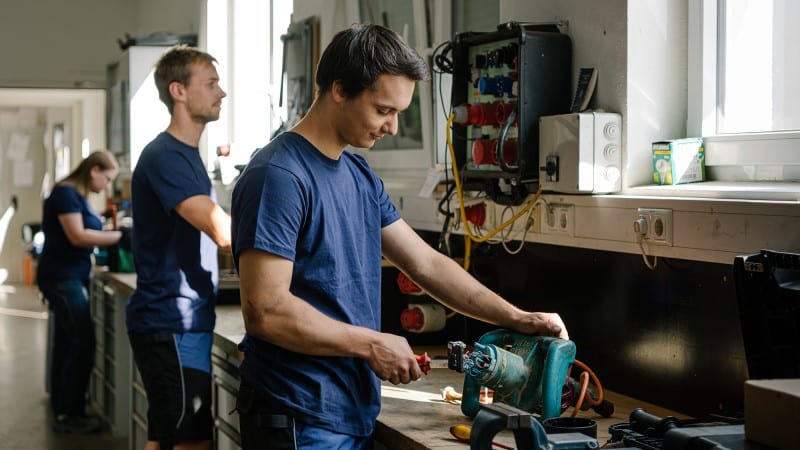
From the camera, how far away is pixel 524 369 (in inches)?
82.4

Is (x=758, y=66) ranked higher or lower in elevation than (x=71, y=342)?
higher

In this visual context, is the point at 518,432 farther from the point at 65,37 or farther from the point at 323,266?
the point at 65,37

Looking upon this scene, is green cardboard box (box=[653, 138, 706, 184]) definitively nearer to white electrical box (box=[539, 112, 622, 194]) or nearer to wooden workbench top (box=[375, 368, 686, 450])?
white electrical box (box=[539, 112, 622, 194])

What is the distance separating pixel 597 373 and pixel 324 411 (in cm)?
88

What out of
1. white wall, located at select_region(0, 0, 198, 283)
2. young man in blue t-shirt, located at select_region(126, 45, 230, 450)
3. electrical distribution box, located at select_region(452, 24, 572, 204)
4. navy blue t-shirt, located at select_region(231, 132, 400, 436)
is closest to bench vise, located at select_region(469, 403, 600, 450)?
navy blue t-shirt, located at select_region(231, 132, 400, 436)

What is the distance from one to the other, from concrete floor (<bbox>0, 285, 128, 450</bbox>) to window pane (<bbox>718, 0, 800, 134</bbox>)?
4.00m

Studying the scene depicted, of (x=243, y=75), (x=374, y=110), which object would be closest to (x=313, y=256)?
(x=374, y=110)

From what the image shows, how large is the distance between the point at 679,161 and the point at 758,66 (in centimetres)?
30

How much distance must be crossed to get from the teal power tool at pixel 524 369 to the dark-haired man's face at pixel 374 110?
0.46 metres

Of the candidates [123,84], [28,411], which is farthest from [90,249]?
[123,84]

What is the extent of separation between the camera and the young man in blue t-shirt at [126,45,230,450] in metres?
2.99

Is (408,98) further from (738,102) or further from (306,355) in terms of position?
(738,102)

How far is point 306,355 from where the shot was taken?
1.98 meters

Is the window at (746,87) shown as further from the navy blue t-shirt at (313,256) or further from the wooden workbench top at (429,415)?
the navy blue t-shirt at (313,256)
